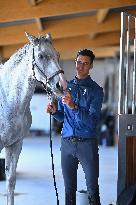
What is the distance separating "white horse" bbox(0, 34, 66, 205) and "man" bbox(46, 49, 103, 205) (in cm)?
19

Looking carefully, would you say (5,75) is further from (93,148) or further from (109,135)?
(109,135)

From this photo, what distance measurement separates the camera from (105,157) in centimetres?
852

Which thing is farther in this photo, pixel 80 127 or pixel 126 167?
pixel 126 167

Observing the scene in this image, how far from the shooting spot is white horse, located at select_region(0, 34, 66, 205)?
2771 mm

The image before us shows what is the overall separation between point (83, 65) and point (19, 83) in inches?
16.6

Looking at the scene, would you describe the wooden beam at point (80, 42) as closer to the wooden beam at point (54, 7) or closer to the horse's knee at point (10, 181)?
the wooden beam at point (54, 7)

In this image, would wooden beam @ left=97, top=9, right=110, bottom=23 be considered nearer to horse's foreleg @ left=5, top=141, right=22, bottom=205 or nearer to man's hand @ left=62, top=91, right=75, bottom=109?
horse's foreleg @ left=5, top=141, right=22, bottom=205

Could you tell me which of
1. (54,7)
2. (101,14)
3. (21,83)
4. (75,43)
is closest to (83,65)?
(21,83)

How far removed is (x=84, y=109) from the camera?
293 centimetres

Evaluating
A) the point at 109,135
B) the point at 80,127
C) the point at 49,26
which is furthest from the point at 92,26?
the point at 80,127

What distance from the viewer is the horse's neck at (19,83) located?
289 centimetres

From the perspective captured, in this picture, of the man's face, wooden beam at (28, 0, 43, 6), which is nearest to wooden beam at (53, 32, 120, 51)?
wooden beam at (28, 0, 43, 6)

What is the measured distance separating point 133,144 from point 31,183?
2350 millimetres

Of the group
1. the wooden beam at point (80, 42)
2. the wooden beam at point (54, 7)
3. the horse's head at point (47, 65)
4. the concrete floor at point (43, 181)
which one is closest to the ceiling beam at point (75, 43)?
the wooden beam at point (80, 42)
